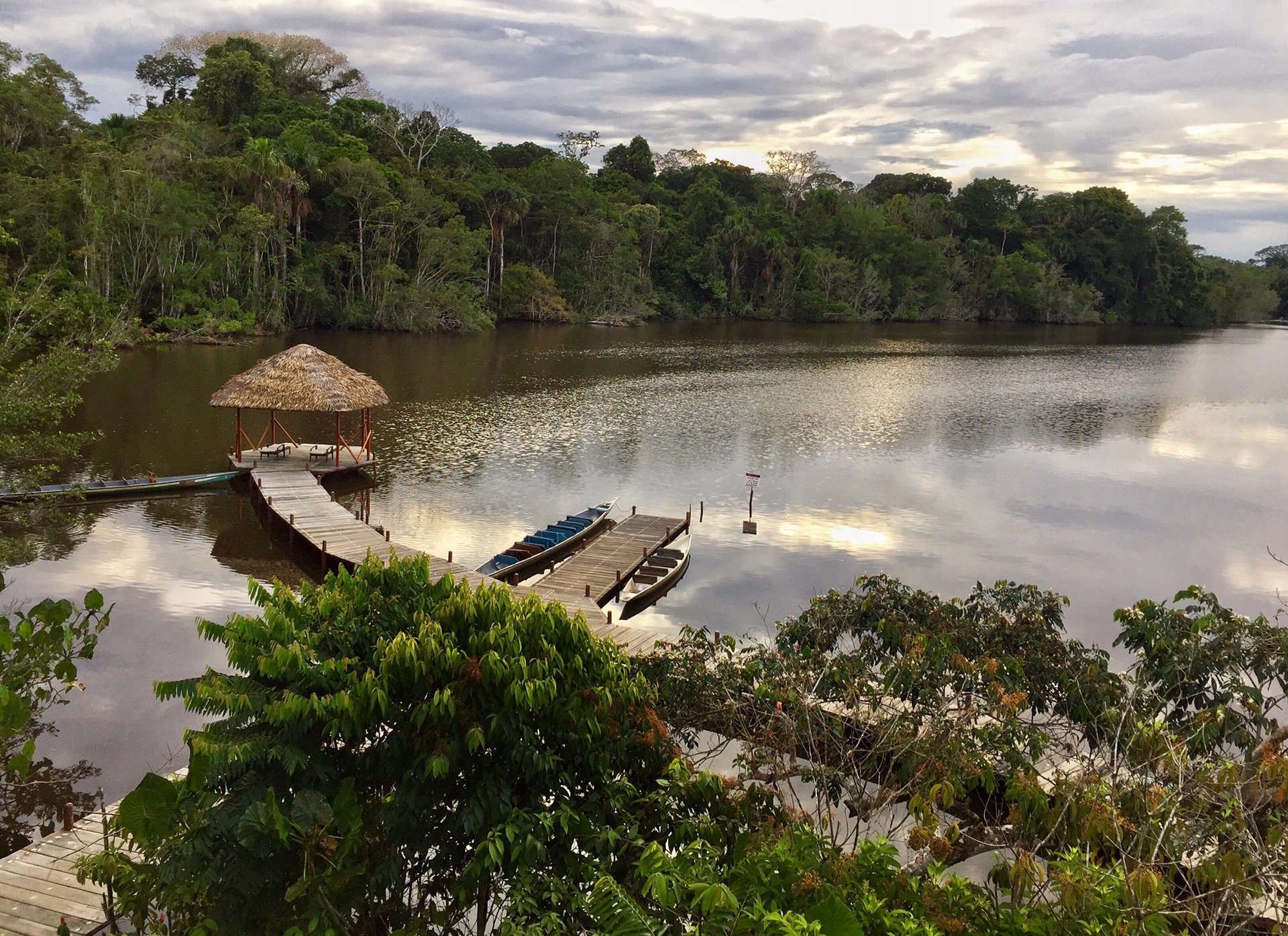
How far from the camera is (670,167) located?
351 ft

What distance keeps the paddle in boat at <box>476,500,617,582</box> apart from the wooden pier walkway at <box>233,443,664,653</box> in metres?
0.73

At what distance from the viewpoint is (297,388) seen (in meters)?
25.1

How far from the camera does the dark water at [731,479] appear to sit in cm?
1766

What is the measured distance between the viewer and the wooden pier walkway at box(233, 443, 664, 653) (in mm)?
15883

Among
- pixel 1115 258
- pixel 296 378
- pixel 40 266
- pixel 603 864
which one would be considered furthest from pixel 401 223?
pixel 1115 258

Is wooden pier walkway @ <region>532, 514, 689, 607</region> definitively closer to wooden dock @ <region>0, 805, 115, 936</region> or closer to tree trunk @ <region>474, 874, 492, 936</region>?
wooden dock @ <region>0, 805, 115, 936</region>

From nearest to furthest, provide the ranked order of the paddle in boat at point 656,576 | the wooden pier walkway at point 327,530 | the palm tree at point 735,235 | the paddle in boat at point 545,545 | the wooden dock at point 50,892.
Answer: the wooden dock at point 50,892
the wooden pier walkway at point 327,530
the paddle in boat at point 656,576
the paddle in boat at point 545,545
the palm tree at point 735,235

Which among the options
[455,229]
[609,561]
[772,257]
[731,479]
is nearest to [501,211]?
[455,229]

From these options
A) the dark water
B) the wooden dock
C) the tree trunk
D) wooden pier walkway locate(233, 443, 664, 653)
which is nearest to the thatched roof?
wooden pier walkway locate(233, 443, 664, 653)

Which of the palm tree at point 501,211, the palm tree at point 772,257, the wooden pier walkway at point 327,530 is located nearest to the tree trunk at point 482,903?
the wooden pier walkway at point 327,530

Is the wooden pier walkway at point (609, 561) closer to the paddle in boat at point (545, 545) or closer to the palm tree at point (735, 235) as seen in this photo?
the paddle in boat at point (545, 545)

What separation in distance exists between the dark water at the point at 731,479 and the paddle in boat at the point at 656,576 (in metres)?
0.36

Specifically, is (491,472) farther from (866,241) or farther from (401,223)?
(866,241)

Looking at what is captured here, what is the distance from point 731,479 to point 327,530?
502 inches
